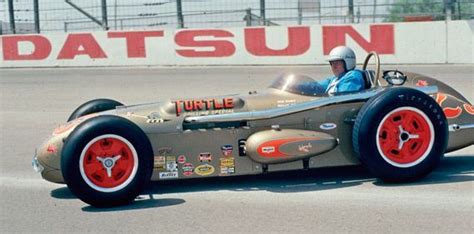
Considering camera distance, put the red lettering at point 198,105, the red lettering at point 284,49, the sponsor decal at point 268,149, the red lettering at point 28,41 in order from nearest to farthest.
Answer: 1. the sponsor decal at point 268,149
2. the red lettering at point 198,105
3. the red lettering at point 284,49
4. the red lettering at point 28,41

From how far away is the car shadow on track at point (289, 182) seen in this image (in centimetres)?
678

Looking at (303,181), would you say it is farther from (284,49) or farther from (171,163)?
(284,49)

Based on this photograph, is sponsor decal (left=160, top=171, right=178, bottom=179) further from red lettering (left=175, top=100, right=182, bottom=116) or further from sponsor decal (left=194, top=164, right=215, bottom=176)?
red lettering (left=175, top=100, right=182, bottom=116)

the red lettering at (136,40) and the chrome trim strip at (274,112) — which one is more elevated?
the red lettering at (136,40)

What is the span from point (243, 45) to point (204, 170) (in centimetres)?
1279

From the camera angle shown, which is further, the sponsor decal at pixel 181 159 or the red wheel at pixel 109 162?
the sponsor decal at pixel 181 159

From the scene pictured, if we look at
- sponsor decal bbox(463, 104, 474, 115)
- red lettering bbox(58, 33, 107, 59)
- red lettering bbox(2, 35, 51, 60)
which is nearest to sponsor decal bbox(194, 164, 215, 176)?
sponsor decal bbox(463, 104, 474, 115)

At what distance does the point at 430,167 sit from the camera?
22.3 feet

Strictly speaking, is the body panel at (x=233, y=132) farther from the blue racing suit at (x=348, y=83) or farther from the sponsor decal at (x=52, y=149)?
the blue racing suit at (x=348, y=83)

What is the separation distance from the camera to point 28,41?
2062cm

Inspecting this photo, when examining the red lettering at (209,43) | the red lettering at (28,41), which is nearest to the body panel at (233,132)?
the red lettering at (209,43)

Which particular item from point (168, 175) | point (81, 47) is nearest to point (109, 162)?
point (168, 175)

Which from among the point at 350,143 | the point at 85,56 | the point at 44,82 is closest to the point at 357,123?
the point at 350,143

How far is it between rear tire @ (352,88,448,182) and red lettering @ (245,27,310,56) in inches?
478
